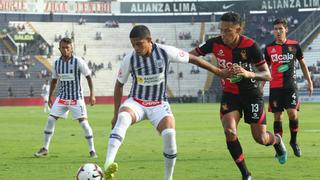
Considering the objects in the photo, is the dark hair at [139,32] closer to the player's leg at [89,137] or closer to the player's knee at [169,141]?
the player's knee at [169,141]

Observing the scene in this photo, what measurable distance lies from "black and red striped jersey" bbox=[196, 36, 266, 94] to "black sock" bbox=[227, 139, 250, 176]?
860 mm

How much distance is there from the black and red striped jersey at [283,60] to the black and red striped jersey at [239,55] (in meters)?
3.96

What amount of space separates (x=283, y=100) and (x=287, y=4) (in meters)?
65.4

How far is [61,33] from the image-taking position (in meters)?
75.9

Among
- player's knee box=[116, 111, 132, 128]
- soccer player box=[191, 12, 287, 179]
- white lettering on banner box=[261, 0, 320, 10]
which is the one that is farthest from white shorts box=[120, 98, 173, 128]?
white lettering on banner box=[261, 0, 320, 10]

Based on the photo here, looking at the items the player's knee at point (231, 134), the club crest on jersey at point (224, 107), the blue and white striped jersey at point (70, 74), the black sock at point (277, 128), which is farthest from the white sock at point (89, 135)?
the player's knee at point (231, 134)

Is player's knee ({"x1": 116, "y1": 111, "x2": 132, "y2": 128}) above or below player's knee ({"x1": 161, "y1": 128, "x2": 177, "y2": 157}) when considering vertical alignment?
above

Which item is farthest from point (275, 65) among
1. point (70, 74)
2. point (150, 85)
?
point (150, 85)

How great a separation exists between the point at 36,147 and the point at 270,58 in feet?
21.2

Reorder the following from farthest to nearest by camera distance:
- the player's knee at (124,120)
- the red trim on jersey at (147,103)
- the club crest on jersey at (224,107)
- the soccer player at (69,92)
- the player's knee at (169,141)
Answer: the soccer player at (69,92), the club crest on jersey at (224,107), the red trim on jersey at (147,103), the player's knee at (169,141), the player's knee at (124,120)

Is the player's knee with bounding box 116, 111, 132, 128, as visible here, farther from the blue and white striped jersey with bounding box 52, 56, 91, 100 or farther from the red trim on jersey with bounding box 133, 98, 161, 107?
the blue and white striped jersey with bounding box 52, 56, 91, 100

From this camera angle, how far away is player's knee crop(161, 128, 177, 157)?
9.48m

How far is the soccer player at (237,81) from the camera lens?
10.3 metres

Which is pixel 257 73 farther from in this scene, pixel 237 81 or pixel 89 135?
pixel 89 135
